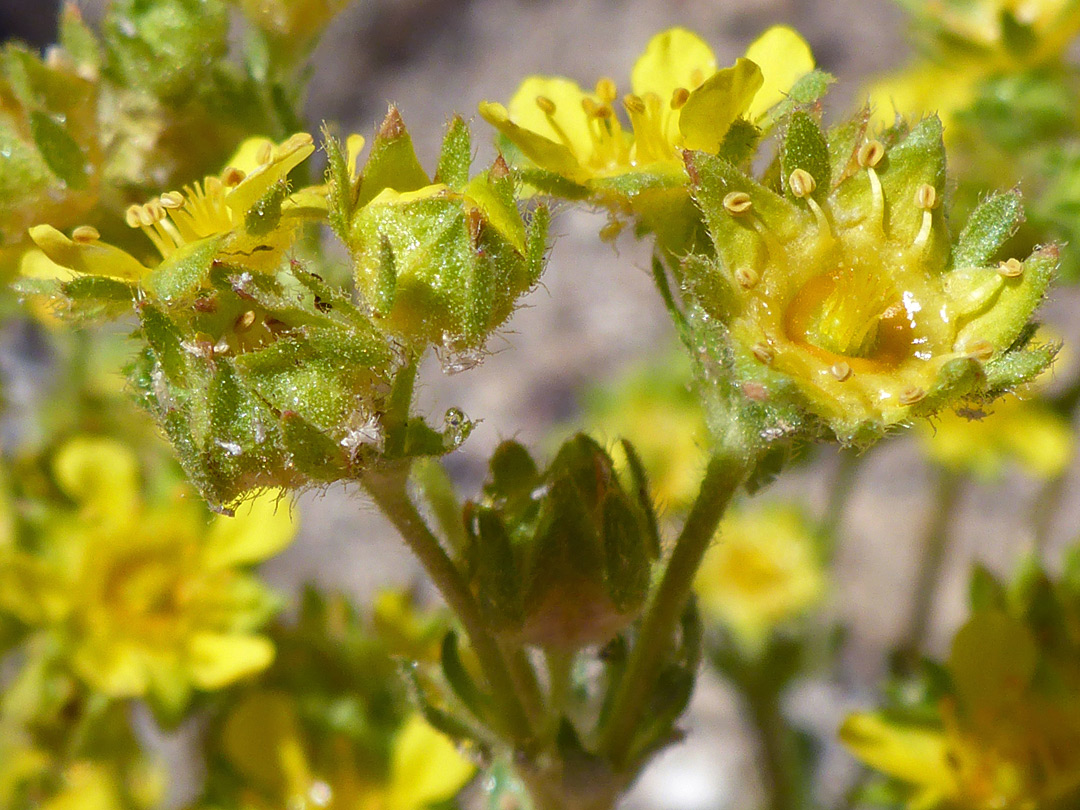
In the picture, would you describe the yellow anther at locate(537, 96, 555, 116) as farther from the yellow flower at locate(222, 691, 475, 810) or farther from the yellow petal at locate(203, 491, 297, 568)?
the yellow flower at locate(222, 691, 475, 810)

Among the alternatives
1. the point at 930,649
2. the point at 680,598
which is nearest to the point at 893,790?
the point at 680,598

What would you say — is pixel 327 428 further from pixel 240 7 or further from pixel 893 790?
pixel 893 790

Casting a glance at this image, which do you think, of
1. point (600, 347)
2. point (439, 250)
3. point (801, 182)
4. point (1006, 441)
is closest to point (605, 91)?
point (801, 182)

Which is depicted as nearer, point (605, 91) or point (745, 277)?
point (745, 277)

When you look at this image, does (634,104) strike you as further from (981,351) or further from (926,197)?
(981,351)

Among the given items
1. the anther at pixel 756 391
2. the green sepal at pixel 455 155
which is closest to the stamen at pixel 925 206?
the anther at pixel 756 391

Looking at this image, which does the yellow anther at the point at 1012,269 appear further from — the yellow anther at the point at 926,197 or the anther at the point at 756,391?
the anther at the point at 756,391

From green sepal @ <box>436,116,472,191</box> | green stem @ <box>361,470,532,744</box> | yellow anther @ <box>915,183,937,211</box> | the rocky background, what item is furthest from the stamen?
the rocky background
